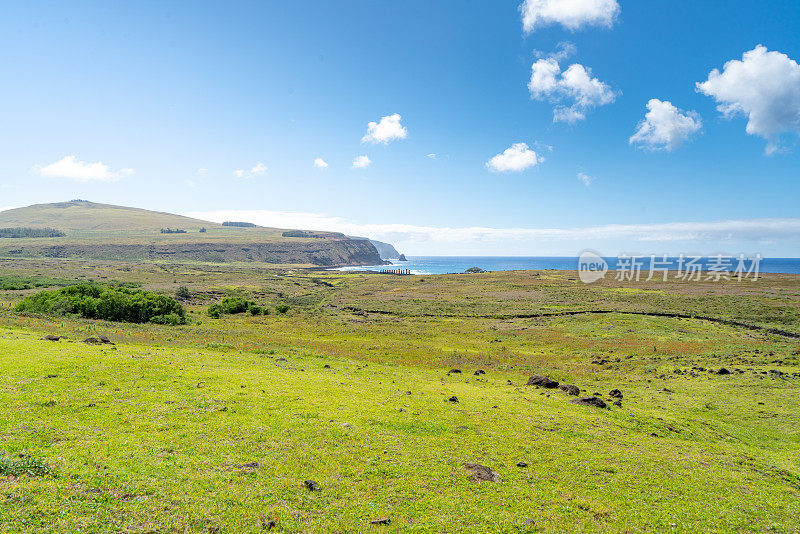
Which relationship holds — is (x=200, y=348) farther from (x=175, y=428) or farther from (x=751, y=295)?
(x=751, y=295)

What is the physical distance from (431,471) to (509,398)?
11.6 m

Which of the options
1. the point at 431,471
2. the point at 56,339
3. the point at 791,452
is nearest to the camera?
the point at 431,471

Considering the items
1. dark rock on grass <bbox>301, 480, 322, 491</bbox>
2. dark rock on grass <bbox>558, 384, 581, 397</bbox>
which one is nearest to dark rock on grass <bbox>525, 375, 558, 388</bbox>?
dark rock on grass <bbox>558, 384, 581, 397</bbox>

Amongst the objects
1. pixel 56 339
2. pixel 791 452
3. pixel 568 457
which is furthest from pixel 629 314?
pixel 56 339

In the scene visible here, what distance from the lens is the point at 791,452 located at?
1672 centimetres

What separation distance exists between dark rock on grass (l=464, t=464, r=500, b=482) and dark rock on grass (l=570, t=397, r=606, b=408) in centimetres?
1161

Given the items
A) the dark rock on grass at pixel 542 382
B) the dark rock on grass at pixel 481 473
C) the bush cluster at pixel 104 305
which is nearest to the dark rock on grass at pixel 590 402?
the dark rock on grass at pixel 542 382

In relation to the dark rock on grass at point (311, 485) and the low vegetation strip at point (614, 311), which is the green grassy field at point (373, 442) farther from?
the low vegetation strip at point (614, 311)

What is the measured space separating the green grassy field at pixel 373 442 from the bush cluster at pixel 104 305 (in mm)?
13789

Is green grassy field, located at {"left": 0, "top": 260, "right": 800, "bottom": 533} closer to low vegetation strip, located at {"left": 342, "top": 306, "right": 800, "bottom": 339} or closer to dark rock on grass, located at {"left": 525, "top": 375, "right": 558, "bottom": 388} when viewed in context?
dark rock on grass, located at {"left": 525, "top": 375, "right": 558, "bottom": 388}

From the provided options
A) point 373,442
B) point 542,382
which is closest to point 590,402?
point 542,382

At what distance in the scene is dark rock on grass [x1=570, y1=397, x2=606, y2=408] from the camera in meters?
21.7

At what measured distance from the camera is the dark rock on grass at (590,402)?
21672 mm

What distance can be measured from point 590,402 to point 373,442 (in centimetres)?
1427
